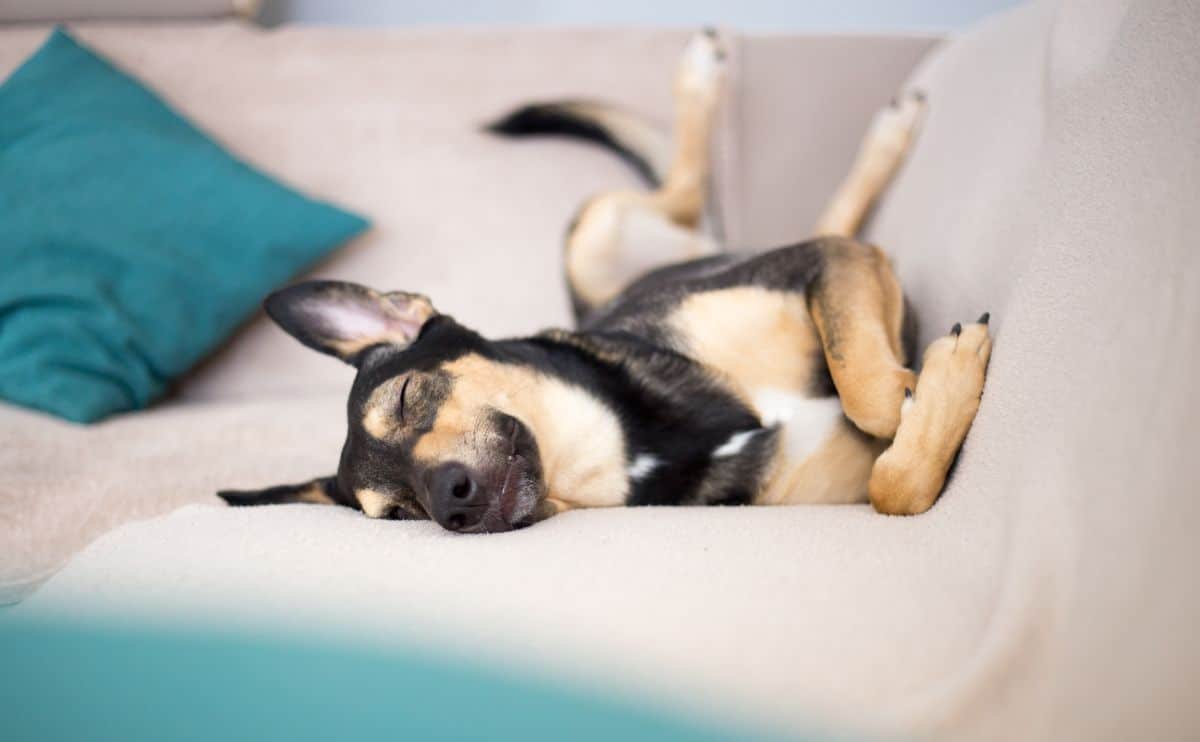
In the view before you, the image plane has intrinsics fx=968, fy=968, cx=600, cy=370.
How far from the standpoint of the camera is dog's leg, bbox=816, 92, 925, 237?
8.38ft

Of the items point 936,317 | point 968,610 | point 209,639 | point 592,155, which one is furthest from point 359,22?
point 968,610

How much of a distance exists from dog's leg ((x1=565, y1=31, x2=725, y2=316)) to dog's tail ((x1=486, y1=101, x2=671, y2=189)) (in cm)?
7

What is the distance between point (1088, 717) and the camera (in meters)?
0.84

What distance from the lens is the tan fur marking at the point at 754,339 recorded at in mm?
1868

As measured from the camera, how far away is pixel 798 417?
183 cm

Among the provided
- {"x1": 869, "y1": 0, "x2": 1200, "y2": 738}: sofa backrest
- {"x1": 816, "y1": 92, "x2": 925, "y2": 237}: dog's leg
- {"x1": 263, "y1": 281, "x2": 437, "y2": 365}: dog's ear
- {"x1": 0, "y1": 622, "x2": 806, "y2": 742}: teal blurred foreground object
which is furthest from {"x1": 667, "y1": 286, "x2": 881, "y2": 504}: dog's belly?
{"x1": 0, "y1": 622, "x2": 806, "y2": 742}: teal blurred foreground object

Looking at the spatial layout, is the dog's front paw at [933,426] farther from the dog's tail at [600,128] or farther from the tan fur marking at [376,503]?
the dog's tail at [600,128]

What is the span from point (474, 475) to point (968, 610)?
0.76 meters

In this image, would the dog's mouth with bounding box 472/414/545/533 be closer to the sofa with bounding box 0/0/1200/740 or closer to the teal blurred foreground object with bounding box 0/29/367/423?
the sofa with bounding box 0/0/1200/740

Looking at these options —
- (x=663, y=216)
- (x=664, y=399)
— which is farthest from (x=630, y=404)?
(x=663, y=216)

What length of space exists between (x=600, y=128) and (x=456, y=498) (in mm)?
1724

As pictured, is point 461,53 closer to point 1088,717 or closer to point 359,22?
point 359,22

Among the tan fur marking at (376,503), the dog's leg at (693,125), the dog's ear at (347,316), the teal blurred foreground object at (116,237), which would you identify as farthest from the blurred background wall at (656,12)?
the tan fur marking at (376,503)

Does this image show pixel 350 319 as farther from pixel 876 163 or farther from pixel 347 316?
pixel 876 163
